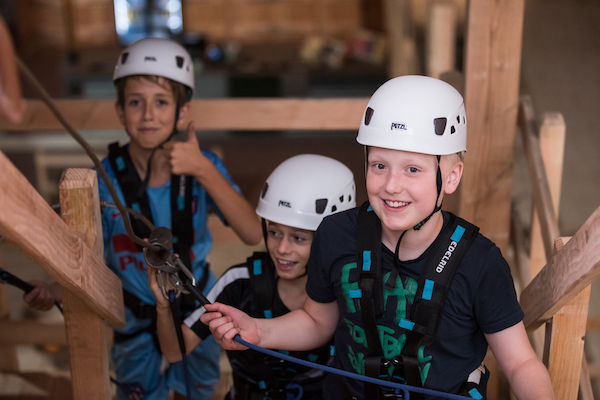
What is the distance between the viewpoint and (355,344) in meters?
2.31

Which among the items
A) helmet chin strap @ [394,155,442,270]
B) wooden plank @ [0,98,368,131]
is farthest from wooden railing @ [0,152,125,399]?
wooden plank @ [0,98,368,131]

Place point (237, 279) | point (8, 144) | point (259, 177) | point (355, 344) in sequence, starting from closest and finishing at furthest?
point (355, 344) → point (237, 279) → point (259, 177) → point (8, 144)

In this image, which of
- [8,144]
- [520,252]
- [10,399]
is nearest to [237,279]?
[520,252]

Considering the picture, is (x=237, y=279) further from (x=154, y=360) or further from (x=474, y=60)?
(x=474, y=60)

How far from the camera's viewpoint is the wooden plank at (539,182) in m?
3.14

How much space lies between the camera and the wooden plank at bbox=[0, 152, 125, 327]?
1.68 meters

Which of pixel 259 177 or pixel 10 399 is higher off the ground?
pixel 259 177

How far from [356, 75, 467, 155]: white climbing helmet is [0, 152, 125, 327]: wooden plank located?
0.95m

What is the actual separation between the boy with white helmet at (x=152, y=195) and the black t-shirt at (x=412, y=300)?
913mm

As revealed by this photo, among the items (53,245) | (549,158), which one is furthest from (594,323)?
(53,245)

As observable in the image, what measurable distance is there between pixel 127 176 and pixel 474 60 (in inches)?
66.5

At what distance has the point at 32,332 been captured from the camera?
432cm

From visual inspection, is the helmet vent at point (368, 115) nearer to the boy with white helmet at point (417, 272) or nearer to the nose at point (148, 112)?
the boy with white helmet at point (417, 272)

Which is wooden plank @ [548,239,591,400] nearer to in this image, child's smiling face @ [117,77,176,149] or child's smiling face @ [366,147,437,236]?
child's smiling face @ [366,147,437,236]
